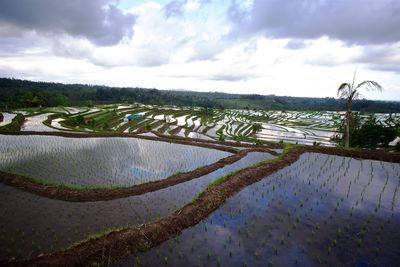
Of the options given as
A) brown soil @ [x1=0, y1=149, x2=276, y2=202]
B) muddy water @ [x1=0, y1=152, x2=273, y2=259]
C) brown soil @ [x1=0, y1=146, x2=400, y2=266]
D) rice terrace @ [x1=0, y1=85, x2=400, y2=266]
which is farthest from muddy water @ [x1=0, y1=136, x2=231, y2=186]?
brown soil @ [x1=0, y1=146, x2=400, y2=266]

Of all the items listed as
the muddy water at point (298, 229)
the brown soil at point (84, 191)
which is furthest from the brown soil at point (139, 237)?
the brown soil at point (84, 191)

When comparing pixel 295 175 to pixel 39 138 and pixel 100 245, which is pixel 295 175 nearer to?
pixel 100 245

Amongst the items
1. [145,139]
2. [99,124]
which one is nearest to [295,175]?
[145,139]

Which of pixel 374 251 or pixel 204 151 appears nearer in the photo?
pixel 374 251

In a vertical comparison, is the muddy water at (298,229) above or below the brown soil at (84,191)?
above

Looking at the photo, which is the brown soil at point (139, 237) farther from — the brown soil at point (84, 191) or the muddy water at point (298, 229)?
the brown soil at point (84, 191)

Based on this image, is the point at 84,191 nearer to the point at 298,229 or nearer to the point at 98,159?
the point at 98,159
